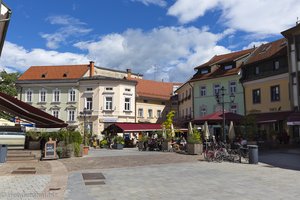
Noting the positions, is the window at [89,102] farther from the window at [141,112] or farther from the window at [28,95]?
the window at [28,95]

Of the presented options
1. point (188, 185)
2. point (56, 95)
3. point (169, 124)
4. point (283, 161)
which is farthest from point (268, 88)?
point (56, 95)

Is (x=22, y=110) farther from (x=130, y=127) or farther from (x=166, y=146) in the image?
(x=130, y=127)

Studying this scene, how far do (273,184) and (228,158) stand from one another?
7.80 meters

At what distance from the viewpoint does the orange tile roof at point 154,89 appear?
55.9 metres

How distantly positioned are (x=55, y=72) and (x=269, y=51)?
109ft

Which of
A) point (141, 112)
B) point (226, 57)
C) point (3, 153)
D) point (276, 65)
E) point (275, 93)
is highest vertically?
point (226, 57)

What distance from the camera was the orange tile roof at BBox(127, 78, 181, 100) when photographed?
55.9 m

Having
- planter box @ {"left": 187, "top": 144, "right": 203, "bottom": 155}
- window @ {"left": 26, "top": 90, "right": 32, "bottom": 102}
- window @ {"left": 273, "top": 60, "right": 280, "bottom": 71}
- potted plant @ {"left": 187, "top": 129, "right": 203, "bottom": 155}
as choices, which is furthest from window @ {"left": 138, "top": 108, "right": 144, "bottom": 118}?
planter box @ {"left": 187, "top": 144, "right": 203, "bottom": 155}

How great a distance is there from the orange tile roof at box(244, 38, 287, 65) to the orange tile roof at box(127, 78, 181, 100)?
19985 mm

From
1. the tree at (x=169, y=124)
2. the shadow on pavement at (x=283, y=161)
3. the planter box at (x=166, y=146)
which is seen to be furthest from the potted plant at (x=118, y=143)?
the shadow on pavement at (x=283, y=161)

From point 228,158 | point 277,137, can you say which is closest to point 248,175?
point 228,158

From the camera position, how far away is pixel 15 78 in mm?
52375

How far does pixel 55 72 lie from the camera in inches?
2147

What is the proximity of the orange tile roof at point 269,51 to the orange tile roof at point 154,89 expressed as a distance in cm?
1998
